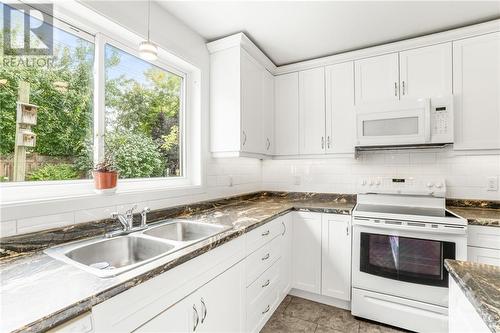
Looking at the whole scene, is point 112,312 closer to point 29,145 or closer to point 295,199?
point 29,145

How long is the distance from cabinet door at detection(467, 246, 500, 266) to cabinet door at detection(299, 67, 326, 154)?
4.67 ft

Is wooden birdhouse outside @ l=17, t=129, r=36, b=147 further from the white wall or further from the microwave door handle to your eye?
the microwave door handle

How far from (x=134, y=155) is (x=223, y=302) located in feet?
3.87

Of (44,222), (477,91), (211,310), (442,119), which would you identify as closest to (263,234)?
(211,310)

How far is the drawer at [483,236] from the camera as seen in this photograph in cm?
179

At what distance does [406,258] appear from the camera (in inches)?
75.8

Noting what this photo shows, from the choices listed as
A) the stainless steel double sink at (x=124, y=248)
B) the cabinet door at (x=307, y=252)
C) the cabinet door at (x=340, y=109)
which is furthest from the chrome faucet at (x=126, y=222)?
the cabinet door at (x=340, y=109)

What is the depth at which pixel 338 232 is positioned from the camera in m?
2.24

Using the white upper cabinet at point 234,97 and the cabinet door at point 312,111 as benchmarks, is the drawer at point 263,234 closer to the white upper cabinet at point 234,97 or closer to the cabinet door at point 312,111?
the white upper cabinet at point 234,97

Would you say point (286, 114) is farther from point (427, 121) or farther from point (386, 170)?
point (427, 121)

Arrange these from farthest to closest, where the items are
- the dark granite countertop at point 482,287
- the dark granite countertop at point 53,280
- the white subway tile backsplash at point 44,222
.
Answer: the white subway tile backsplash at point 44,222
the dark granite countertop at point 53,280
the dark granite countertop at point 482,287

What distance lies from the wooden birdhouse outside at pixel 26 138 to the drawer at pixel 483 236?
2867 millimetres

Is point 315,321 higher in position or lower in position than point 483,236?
lower

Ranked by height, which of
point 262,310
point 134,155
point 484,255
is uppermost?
point 134,155
